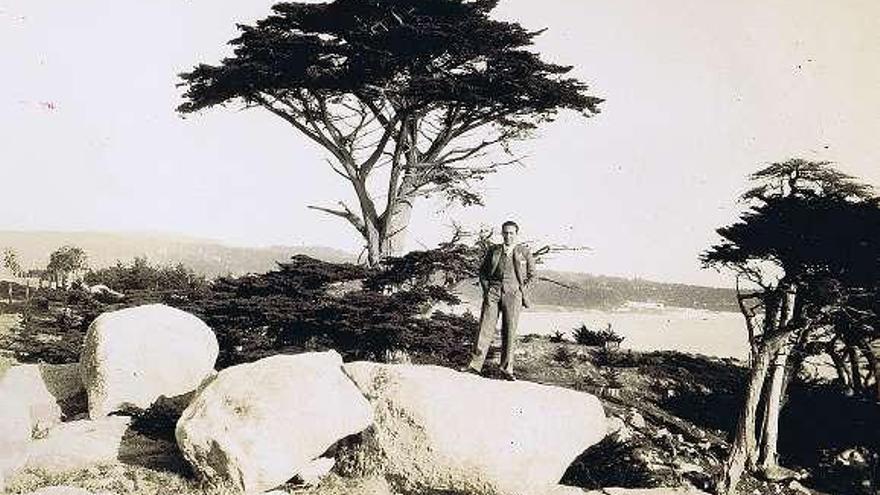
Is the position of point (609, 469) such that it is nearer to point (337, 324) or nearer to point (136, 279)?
point (337, 324)

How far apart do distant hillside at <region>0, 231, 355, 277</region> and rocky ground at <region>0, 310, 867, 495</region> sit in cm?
3153

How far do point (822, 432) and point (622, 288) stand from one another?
34.6m

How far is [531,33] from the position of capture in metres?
13.5

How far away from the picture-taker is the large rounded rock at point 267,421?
7.01m

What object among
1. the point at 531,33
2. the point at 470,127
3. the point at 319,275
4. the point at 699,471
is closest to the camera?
the point at 699,471

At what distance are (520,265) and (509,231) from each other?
42 centimetres

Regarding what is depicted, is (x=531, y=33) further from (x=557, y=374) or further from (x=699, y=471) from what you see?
(x=699, y=471)

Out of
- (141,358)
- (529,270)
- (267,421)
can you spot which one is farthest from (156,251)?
(267,421)

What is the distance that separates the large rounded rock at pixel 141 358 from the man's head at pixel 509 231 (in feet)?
14.7

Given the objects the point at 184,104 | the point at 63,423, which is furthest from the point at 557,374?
the point at 184,104

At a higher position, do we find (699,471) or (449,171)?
(449,171)

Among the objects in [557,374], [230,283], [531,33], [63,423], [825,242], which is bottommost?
[63,423]

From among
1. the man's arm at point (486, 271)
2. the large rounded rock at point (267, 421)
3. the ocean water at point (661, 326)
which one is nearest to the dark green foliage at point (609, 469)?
the man's arm at point (486, 271)

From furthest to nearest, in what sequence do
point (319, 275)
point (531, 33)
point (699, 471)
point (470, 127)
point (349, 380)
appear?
point (470, 127) < point (531, 33) < point (319, 275) < point (699, 471) < point (349, 380)
